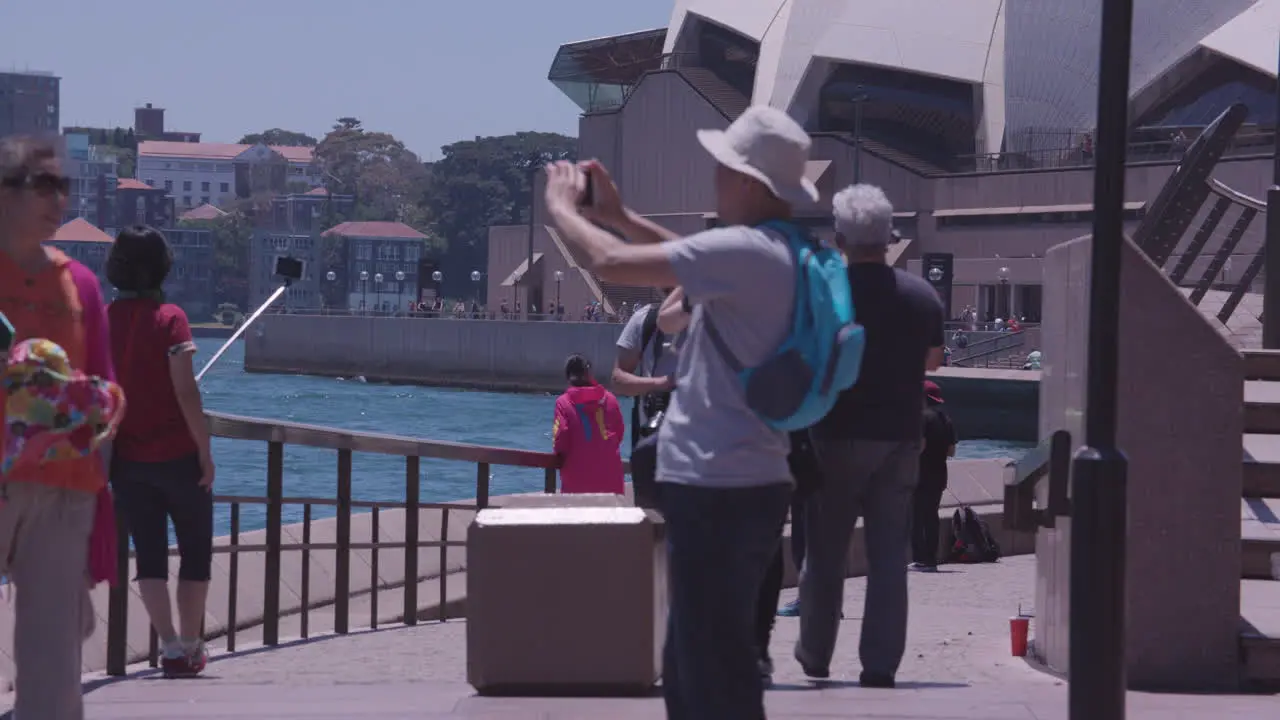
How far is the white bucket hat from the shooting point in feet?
13.1

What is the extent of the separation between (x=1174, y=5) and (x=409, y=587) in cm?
6377

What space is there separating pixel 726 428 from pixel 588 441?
5.73 meters

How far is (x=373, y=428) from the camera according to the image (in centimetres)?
5806

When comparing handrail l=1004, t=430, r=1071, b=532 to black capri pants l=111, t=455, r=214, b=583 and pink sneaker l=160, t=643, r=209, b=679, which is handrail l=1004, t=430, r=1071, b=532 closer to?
black capri pants l=111, t=455, r=214, b=583

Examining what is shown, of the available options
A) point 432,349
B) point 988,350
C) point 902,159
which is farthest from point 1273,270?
point 432,349

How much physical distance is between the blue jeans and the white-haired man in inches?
71.2

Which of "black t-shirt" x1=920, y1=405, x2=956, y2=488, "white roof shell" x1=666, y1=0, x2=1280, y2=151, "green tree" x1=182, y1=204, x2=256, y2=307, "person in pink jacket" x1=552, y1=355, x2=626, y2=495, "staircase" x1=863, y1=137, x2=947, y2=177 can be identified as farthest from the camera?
"green tree" x1=182, y1=204, x2=256, y2=307

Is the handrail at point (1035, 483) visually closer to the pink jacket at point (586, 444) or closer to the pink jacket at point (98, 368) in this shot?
the pink jacket at point (98, 368)

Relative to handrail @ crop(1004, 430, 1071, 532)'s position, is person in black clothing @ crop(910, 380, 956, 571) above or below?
below

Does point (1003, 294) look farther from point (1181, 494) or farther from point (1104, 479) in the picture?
point (1104, 479)

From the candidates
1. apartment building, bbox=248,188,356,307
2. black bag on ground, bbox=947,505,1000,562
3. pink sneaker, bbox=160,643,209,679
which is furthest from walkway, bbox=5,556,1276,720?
apartment building, bbox=248,188,356,307

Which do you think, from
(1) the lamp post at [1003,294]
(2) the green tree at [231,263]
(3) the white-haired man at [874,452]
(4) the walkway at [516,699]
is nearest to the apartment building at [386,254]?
(2) the green tree at [231,263]

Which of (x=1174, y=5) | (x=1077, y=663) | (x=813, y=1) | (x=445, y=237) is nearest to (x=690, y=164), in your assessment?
(x=813, y=1)

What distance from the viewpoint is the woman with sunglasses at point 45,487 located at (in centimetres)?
418
